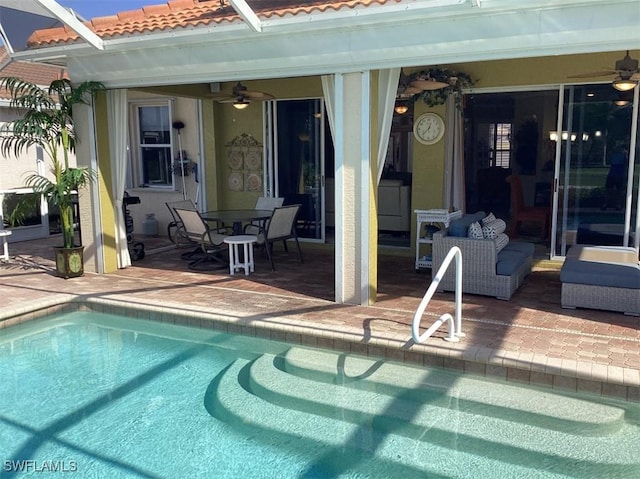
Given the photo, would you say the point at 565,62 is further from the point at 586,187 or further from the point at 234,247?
the point at 234,247

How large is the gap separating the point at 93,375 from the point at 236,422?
5.93 feet

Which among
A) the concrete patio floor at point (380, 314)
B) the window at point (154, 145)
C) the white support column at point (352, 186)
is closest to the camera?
Answer: the concrete patio floor at point (380, 314)

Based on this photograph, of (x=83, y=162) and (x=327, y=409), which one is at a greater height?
(x=83, y=162)

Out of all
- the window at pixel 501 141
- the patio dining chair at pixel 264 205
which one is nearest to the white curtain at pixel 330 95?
the patio dining chair at pixel 264 205

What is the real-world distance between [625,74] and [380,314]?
4.34m

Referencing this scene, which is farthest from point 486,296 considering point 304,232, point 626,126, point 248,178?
point 248,178

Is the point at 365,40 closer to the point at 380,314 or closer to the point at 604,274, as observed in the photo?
the point at 380,314

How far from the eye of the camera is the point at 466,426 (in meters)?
4.23

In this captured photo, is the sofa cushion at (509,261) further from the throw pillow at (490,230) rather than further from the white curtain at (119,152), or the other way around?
the white curtain at (119,152)

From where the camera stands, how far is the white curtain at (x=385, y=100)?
20.2ft

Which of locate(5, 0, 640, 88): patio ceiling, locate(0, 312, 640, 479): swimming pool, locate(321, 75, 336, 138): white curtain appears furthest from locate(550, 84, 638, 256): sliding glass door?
locate(0, 312, 640, 479): swimming pool

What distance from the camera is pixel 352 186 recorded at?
6.23 meters

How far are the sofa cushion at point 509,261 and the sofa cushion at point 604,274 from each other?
2.06 feet

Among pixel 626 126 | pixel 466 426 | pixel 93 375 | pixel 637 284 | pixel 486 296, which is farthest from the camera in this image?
pixel 626 126
